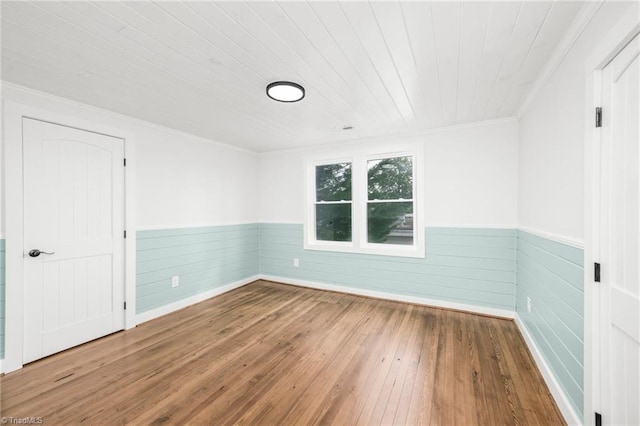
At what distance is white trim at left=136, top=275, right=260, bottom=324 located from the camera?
10.7 ft

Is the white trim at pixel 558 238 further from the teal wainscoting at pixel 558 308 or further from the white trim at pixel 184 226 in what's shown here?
the white trim at pixel 184 226

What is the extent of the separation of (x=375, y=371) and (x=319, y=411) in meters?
0.65

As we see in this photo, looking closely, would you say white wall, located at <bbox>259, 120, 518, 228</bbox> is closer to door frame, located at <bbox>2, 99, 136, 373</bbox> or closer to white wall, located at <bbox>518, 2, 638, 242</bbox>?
white wall, located at <bbox>518, 2, 638, 242</bbox>

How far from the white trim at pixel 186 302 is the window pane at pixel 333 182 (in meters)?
2.11

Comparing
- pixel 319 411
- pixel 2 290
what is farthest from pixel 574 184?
pixel 2 290

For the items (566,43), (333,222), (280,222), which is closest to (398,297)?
(333,222)

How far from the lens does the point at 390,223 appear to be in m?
4.04

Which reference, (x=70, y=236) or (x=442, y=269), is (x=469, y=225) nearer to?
(x=442, y=269)

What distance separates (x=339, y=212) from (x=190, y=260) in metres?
2.44

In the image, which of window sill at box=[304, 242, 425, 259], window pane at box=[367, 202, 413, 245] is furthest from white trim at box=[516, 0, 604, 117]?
window sill at box=[304, 242, 425, 259]

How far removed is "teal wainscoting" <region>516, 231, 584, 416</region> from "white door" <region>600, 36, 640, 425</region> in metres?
0.21

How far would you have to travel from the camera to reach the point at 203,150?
3.99 metres

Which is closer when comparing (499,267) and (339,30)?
(339,30)

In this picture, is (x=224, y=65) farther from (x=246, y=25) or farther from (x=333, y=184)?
(x=333, y=184)
